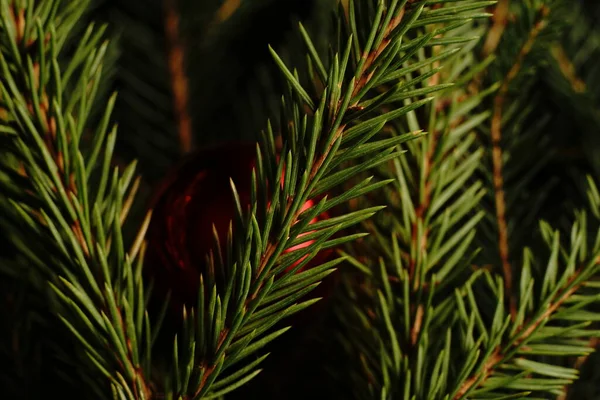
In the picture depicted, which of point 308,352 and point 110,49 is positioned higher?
point 110,49

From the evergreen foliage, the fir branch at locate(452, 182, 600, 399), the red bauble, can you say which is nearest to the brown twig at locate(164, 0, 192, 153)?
the evergreen foliage

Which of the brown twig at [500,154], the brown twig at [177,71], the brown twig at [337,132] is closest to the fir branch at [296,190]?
the brown twig at [337,132]

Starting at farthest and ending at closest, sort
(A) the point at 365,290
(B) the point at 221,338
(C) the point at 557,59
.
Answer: (C) the point at 557,59 < (A) the point at 365,290 < (B) the point at 221,338

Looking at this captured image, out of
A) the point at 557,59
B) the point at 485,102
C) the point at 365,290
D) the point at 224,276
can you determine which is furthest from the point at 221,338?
the point at 557,59

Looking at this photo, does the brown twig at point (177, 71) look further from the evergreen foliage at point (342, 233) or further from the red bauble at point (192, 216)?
the red bauble at point (192, 216)

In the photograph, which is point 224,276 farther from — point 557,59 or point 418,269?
point 557,59

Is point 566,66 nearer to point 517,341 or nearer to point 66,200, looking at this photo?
point 517,341
